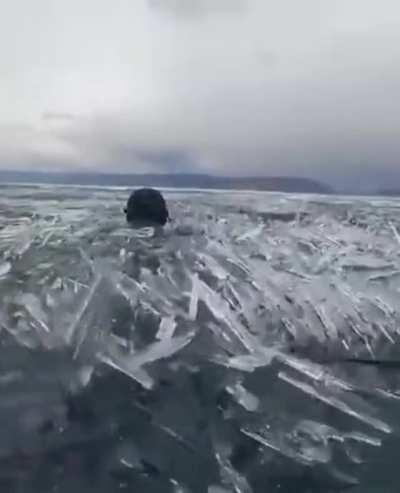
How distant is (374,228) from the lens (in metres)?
1.84

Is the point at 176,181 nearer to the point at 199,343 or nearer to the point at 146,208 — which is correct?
the point at 146,208

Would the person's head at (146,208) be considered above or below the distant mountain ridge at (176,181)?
below

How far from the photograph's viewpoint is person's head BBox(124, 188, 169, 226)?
175 cm

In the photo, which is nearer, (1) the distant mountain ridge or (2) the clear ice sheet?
(2) the clear ice sheet

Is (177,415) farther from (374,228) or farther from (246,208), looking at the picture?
(374,228)

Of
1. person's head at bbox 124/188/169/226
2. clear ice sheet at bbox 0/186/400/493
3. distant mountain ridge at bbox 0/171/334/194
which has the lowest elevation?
clear ice sheet at bbox 0/186/400/493

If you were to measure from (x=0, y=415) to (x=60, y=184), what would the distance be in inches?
22.4

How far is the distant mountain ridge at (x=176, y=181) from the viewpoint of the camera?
176cm

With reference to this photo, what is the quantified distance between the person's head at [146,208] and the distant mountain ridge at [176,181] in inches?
1.0

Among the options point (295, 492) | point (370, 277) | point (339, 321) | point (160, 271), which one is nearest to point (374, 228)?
point (370, 277)

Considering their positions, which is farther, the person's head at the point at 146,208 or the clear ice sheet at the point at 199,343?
the person's head at the point at 146,208

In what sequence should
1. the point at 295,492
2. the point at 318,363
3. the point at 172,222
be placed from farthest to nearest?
the point at 172,222 < the point at 318,363 < the point at 295,492

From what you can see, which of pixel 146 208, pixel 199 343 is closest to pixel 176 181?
pixel 146 208

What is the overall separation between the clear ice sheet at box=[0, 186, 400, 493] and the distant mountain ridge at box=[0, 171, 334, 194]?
0.08 ft
